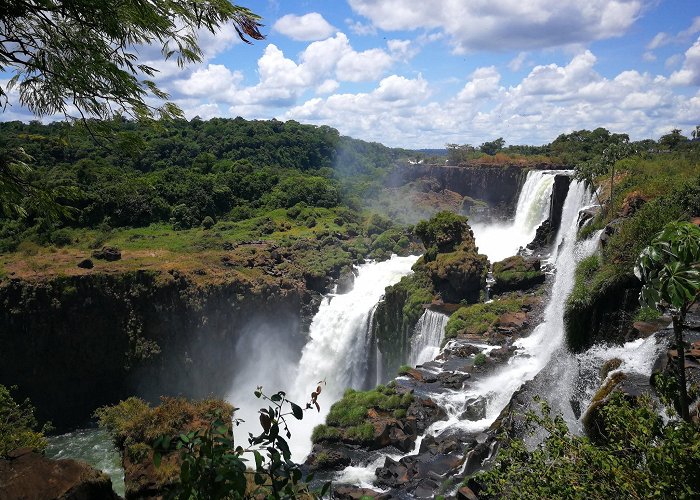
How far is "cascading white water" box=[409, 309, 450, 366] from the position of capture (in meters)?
26.2

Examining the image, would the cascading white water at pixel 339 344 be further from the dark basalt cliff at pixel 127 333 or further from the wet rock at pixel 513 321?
the wet rock at pixel 513 321

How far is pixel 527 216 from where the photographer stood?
3631cm

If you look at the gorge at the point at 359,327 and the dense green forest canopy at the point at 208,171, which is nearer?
the gorge at the point at 359,327

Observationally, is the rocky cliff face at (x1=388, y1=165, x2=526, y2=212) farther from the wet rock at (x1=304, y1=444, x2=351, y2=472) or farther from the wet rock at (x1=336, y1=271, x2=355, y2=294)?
the wet rock at (x1=304, y1=444, x2=351, y2=472)

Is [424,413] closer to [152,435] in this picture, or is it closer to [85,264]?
[152,435]

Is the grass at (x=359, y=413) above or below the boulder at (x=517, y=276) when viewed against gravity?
below

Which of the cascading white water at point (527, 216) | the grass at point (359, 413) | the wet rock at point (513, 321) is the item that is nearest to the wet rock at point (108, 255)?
the grass at point (359, 413)

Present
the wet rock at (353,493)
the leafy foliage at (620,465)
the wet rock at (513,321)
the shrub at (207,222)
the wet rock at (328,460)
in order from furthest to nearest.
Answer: the shrub at (207,222), the wet rock at (513,321), the wet rock at (328,460), the wet rock at (353,493), the leafy foliage at (620,465)

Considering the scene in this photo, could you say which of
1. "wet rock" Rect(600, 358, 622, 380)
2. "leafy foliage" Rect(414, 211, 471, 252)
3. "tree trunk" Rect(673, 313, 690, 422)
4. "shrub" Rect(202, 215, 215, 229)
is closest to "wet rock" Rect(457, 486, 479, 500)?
"wet rock" Rect(600, 358, 622, 380)

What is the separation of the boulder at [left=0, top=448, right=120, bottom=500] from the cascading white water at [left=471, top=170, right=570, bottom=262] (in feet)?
108

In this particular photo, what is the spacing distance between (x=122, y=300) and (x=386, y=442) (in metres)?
19.8

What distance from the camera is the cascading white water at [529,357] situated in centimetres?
1769

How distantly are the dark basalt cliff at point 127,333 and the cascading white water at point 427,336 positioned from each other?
8741 mm

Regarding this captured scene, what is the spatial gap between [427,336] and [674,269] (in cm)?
2247
